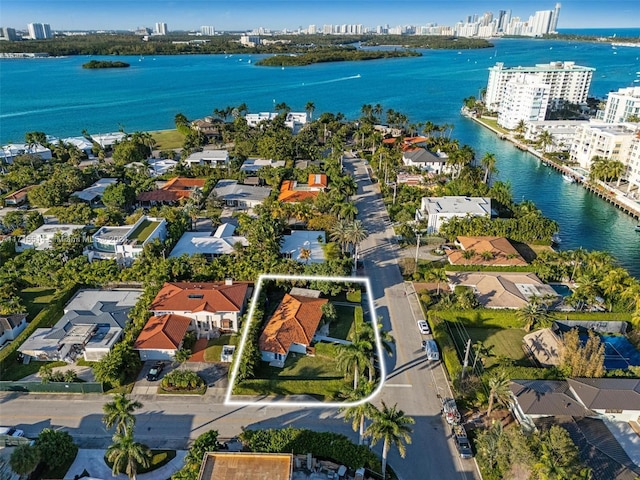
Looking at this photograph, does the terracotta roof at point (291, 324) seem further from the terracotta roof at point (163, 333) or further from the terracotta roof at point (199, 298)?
the terracotta roof at point (163, 333)

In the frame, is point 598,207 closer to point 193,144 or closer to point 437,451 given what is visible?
point 437,451

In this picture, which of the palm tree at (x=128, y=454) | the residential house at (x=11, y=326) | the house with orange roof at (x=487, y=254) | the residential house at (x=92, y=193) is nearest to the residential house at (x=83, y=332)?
the residential house at (x=11, y=326)

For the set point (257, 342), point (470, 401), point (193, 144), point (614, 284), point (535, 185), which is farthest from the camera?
point (193, 144)

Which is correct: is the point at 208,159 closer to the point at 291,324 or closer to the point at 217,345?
the point at 217,345

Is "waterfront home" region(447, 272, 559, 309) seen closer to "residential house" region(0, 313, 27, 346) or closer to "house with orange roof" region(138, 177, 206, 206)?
"residential house" region(0, 313, 27, 346)

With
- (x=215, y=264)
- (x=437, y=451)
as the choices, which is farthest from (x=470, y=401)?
(x=215, y=264)

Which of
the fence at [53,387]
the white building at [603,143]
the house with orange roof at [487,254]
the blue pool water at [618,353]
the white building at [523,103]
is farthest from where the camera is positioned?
the white building at [523,103]

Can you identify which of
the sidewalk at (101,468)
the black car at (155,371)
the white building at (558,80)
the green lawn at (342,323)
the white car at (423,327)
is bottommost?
the sidewalk at (101,468)
